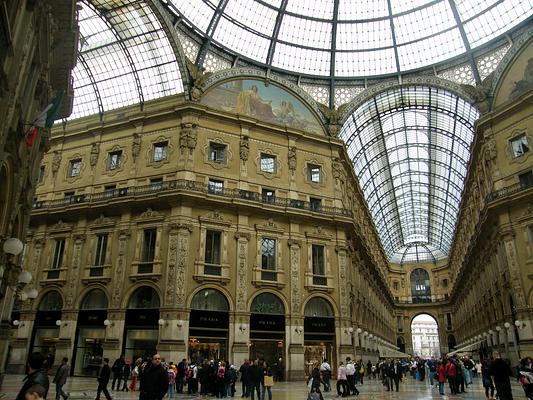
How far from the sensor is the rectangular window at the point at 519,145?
3148cm

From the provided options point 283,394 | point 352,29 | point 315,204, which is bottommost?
point 283,394

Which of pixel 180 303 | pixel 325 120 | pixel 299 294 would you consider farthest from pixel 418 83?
pixel 180 303

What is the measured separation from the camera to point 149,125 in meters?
33.0

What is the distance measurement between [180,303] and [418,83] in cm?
2879

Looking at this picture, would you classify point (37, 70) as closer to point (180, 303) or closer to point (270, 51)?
point (180, 303)

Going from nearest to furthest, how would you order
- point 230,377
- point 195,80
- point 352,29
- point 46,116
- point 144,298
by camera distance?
point 46,116 → point 230,377 → point 144,298 → point 195,80 → point 352,29

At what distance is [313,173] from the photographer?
116 feet

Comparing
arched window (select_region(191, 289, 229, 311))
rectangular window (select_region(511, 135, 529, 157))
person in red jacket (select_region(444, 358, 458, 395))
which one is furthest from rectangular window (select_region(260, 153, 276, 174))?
person in red jacket (select_region(444, 358, 458, 395))

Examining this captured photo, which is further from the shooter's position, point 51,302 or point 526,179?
point 526,179

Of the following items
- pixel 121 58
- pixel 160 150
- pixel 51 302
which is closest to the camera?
pixel 51 302

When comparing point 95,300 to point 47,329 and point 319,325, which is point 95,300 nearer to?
point 47,329

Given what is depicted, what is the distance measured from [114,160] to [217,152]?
8135mm

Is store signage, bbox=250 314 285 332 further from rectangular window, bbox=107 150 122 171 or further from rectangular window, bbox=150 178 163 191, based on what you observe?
rectangular window, bbox=107 150 122 171

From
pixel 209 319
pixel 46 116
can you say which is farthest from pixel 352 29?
pixel 46 116
